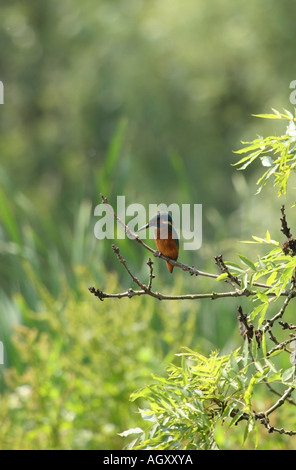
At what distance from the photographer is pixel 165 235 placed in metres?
2.24

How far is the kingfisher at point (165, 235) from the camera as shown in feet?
7.27

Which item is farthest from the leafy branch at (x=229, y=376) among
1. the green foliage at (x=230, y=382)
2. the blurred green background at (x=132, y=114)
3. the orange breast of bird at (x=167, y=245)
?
the blurred green background at (x=132, y=114)

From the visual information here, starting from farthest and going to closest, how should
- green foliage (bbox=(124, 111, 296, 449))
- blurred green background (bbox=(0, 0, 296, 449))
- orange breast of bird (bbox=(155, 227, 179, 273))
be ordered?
blurred green background (bbox=(0, 0, 296, 449)) < orange breast of bird (bbox=(155, 227, 179, 273)) < green foliage (bbox=(124, 111, 296, 449))

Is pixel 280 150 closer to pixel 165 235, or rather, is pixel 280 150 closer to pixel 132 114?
pixel 165 235

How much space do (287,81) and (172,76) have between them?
3557 millimetres

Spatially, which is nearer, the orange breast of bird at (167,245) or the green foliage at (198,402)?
the green foliage at (198,402)

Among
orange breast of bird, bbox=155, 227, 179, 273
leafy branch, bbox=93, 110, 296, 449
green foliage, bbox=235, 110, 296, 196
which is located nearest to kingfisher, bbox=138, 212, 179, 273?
orange breast of bird, bbox=155, 227, 179, 273

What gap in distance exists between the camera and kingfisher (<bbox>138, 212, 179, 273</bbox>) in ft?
7.27

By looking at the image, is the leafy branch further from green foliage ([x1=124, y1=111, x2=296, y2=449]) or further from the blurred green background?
the blurred green background

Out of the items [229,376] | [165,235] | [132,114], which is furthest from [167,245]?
[132,114]

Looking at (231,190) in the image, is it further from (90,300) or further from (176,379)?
(176,379)

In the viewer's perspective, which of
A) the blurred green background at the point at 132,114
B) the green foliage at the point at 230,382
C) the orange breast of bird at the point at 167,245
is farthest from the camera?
the blurred green background at the point at 132,114

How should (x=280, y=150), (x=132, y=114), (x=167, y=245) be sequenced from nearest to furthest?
(x=280, y=150) → (x=167, y=245) → (x=132, y=114)

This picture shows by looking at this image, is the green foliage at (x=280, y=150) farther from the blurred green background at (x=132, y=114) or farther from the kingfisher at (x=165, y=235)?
the blurred green background at (x=132, y=114)
